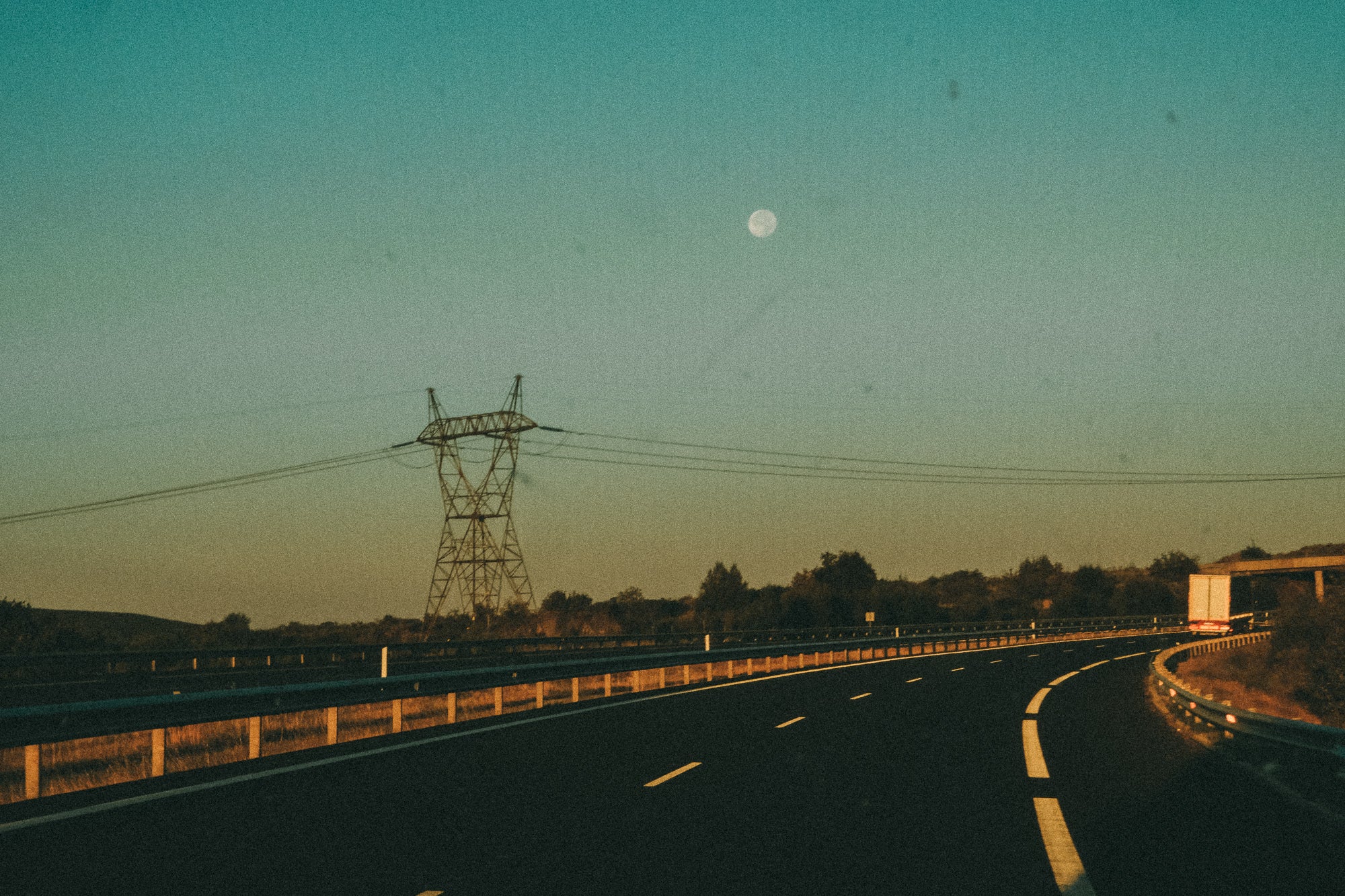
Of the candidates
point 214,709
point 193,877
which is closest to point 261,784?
point 214,709

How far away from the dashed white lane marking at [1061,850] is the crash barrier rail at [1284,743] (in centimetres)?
219

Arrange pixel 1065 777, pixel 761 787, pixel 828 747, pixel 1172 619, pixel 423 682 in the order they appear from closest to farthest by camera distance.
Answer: pixel 761 787 < pixel 1065 777 < pixel 828 747 < pixel 423 682 < pixel 1172 619

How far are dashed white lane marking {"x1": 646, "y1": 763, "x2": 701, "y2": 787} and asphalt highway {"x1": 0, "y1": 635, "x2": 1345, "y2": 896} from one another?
55mm

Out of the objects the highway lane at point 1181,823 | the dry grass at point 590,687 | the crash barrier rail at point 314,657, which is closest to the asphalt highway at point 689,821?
the highway lane at point 1181,823

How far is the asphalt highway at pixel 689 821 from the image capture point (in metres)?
8.03

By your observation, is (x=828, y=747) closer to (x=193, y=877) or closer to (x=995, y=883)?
(x=995, y=883)

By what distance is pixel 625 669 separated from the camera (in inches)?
1104

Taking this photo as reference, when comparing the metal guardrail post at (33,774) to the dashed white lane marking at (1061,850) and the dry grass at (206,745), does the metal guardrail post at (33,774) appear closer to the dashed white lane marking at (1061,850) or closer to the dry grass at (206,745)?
the dry grass at (206,745)

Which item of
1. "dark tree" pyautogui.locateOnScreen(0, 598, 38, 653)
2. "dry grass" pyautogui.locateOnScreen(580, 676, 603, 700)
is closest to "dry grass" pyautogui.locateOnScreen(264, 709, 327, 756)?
"dry grass" pyautogui.locateOnScreen(580, 676, 603, 700)

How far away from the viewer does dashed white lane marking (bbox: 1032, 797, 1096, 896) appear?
7777 mm

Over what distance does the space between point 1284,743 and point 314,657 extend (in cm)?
4099

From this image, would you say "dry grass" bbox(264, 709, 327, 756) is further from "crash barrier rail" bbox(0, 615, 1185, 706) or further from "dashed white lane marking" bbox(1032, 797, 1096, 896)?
"dashed white lane marking" bbox(1032, 797, 1096, 896)

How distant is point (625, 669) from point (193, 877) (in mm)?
20176

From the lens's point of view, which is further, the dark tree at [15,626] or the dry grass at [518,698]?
the dark tree at [15,626]
